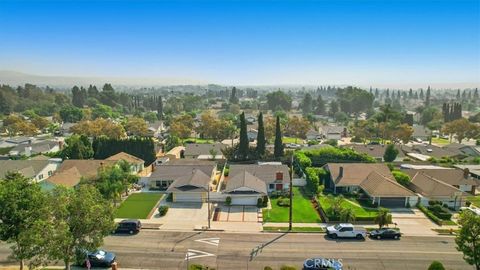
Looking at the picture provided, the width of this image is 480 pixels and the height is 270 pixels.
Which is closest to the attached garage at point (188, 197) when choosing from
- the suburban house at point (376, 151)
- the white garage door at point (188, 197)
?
the white garage door at point (188, 197)

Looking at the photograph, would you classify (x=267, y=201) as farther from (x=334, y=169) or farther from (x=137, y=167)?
(x=137, y=167)

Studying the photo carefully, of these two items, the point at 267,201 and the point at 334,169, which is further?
the point at 334,169

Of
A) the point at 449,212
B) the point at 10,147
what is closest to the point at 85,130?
the point at 10,147

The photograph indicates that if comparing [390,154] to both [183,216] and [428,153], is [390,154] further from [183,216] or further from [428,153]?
[183,216]

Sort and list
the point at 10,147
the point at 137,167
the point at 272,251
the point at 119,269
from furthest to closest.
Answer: the point at 10,147 → the point at 137,167 → the point at 272,251 → the point at 119,269

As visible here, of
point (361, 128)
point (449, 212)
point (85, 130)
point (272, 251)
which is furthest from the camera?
point (361, 128)

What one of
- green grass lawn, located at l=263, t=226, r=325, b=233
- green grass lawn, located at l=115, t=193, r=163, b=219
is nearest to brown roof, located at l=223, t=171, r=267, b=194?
green grass lawn, located at l=263, t=226, r=325, b=233

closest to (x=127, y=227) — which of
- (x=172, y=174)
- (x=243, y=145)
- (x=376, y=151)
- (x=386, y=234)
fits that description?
(x=172, y=174)
